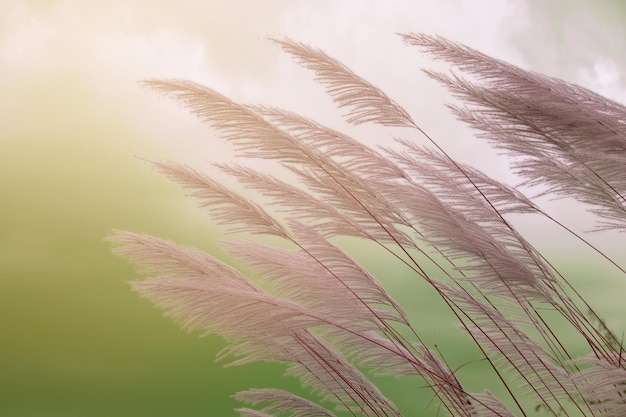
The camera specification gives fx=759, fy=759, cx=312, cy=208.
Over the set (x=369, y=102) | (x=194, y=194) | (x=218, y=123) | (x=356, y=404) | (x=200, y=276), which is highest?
(x=369, y=102)

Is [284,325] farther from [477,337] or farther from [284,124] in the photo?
[477,337]

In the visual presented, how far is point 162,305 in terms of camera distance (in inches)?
79.6

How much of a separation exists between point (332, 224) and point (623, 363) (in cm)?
103

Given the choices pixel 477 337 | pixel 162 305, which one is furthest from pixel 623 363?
pixel 162 305

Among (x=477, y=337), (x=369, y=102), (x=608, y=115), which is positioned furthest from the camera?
(x=477, y=337)

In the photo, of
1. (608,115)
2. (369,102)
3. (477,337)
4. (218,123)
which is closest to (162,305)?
(218,123)

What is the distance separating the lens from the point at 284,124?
2.31 m

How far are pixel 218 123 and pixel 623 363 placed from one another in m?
1.47

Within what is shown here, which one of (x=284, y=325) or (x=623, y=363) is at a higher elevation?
(x=623, y=363)

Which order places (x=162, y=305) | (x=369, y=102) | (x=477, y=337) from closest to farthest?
(x=162, y=305) < (x=369, y=102) < (x=477, y=337)

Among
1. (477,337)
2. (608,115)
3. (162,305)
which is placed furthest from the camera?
(477,337)

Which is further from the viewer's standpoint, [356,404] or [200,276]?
[356,404]

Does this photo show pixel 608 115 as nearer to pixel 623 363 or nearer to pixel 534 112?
pixel 534 112

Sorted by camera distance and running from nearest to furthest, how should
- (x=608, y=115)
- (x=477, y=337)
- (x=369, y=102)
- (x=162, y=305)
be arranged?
(x=162, y=305)
(x=608, y=115)
(x=369, y=102)
(x=477, y=337)
